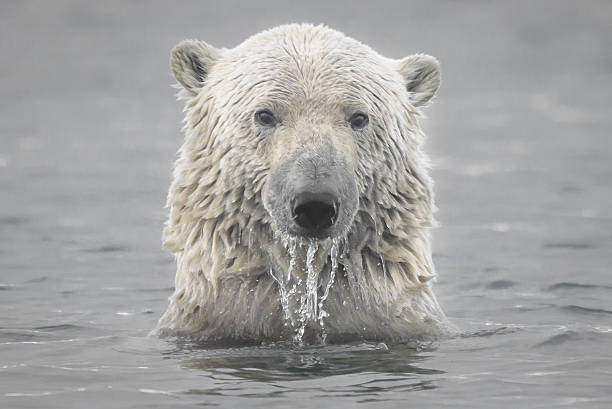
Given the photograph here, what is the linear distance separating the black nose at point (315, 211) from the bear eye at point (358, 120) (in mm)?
764

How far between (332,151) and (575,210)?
27.7 ft

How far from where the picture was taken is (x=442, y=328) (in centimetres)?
916

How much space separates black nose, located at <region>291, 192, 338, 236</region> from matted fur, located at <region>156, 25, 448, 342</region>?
46cm

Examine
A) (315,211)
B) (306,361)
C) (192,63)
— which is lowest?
(306,361)

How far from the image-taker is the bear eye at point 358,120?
8664mm

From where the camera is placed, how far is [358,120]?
8688mm

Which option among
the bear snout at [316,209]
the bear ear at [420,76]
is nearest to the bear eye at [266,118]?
the bear snout at [316,209]

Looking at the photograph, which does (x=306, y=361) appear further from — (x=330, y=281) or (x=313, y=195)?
(x=313, y=195)

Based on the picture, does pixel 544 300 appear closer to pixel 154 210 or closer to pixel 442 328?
pixel 442 328

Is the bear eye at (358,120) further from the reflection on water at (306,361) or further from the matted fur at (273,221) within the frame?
the reflection on water at (306,361)

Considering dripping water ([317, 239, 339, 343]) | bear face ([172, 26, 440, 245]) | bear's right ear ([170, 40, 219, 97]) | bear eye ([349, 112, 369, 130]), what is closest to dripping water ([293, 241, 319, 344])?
dripping water ([317, 239, 339, 343])

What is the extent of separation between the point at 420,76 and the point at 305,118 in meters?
1.38

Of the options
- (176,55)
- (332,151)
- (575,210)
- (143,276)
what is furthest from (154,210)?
(332,151)

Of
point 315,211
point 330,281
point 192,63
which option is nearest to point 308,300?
point 330,281
